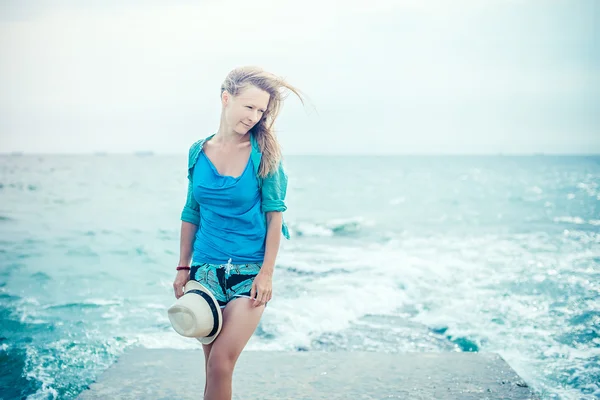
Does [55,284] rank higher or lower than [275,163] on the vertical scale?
lower

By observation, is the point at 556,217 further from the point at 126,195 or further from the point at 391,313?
the point at 126,195

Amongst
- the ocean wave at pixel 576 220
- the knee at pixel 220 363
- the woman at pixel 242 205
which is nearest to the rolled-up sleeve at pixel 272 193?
the woman at pixel 242 205

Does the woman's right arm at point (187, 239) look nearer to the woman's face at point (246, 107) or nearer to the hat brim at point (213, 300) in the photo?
the hat brim at point (213, 300)

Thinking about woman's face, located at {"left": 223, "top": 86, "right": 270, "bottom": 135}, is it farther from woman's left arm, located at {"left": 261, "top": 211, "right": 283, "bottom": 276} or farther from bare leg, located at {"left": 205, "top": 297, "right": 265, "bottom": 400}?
bare leg, located at {"left": 205, "top": 297, "right": 265, "bottom": 400}

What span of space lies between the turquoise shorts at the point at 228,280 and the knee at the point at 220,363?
26 centimetres

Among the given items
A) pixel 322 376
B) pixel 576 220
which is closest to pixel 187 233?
pixel 322 376

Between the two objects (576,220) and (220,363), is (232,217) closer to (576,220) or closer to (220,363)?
(220,363)

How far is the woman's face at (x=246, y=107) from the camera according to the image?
2.79 metres

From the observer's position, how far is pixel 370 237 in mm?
19500

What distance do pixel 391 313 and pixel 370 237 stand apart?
38.2 feet

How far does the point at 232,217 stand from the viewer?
Answer: 2836 mm

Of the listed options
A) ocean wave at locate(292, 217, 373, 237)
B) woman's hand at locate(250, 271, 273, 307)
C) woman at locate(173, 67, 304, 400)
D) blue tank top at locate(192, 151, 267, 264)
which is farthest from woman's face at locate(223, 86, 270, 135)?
ocean wave at locate(292, 217, 373, 237)

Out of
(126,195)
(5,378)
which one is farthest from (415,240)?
(126,195)

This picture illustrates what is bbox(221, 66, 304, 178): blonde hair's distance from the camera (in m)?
2.81
